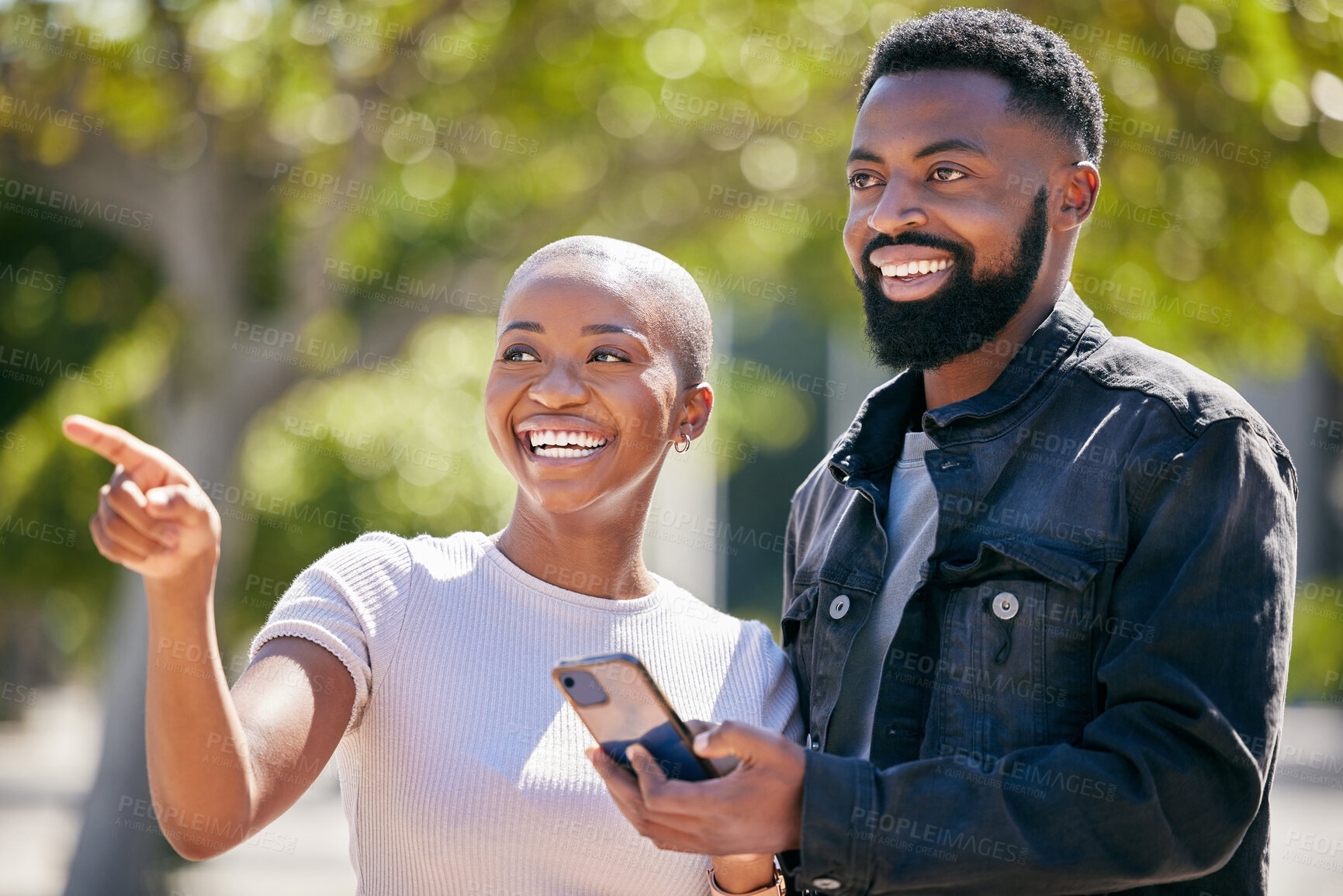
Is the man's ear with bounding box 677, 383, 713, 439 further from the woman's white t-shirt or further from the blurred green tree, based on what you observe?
the blurred green tree

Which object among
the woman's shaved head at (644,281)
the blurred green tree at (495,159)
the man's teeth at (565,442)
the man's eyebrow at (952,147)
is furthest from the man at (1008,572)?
the blurred green tree at (495,159)

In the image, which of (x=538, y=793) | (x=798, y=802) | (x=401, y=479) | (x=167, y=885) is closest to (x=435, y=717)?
(x=538, y=793)

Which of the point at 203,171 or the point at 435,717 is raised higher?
the point at 203,171

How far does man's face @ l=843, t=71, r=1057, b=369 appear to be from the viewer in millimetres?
2859

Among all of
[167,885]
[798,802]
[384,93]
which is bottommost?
[167,885]

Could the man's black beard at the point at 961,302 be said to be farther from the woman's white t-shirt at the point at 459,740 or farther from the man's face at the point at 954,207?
the woman's white t-shirt at the point at 459,740

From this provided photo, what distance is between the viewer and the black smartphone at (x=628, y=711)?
2186 mm

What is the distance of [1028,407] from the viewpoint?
2.83m

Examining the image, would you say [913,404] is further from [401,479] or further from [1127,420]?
[401,479]

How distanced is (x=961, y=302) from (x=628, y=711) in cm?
119

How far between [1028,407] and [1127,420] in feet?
0.76

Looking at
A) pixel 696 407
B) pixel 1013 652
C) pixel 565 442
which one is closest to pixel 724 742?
pixel 1013 652

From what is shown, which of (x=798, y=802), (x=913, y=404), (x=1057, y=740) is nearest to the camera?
(x=798, y=802)

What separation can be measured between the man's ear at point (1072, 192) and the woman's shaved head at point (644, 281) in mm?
865
